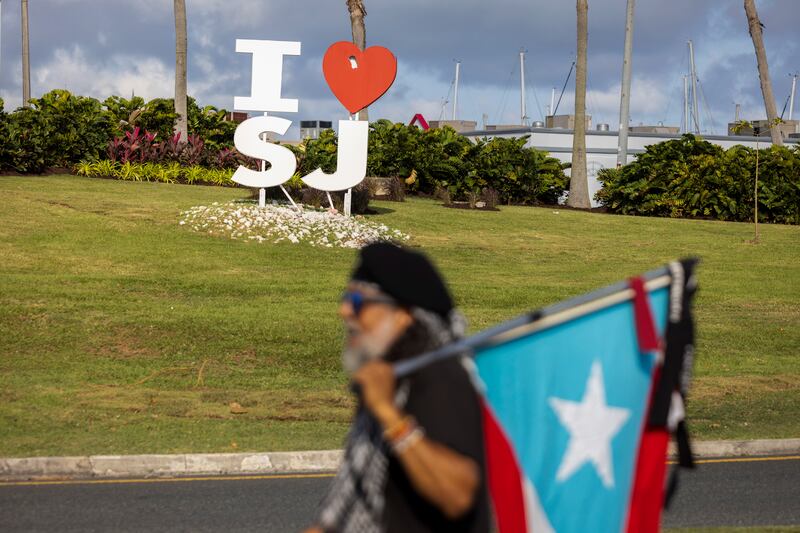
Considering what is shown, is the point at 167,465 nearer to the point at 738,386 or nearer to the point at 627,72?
the point at 738,386

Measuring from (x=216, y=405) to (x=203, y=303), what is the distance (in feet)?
18.6

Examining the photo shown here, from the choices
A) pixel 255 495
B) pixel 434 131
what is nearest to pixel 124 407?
pixel 255 495

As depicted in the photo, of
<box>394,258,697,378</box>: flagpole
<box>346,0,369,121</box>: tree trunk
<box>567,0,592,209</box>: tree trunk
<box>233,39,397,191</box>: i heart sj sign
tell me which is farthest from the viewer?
<box>567,0,592,209</box>: tree trunk

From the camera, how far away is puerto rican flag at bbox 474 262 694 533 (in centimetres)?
384

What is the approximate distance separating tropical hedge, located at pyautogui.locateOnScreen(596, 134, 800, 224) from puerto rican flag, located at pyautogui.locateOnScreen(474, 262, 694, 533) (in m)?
30.4

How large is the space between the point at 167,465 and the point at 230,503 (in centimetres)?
148

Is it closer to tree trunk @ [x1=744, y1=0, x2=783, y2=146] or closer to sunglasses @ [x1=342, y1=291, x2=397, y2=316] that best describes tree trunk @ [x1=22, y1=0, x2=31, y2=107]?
tree trunk @ [x1=744, y1=0, x2=783, y2=146]

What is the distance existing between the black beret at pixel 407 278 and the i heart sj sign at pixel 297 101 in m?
22.7

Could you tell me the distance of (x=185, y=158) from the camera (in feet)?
115

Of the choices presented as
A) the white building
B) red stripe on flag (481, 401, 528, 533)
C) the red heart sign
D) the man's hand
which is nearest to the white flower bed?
the red heart sign

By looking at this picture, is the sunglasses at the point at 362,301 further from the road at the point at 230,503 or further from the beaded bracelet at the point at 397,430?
the road at the point at 230,503

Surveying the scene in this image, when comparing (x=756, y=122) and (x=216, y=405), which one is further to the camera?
(x=756, y=122)

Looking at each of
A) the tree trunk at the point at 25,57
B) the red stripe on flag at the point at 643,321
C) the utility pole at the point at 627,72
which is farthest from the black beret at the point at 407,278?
the tree trunk at the point at 25,57

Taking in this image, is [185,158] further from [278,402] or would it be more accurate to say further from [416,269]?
[416,269]
